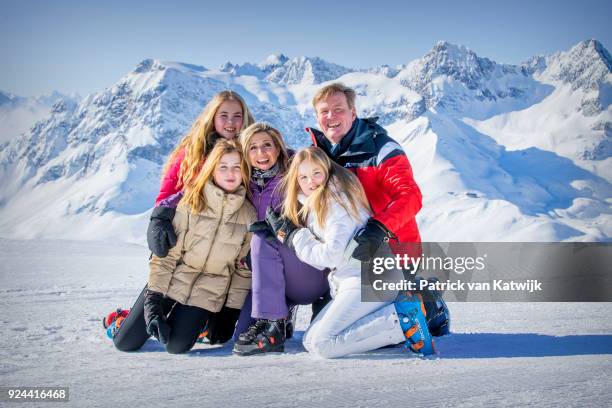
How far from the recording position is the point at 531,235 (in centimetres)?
8225

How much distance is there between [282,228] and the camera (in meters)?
2.94

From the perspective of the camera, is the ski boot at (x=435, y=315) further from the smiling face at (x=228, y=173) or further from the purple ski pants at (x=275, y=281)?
the smiling face at (x=228, y=173)

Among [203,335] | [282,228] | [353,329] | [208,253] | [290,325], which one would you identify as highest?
[282,228]

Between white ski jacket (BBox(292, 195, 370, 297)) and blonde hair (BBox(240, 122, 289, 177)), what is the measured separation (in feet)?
2.31

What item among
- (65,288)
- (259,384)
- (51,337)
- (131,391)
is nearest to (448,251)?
(259,384)

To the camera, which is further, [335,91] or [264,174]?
[335,91]

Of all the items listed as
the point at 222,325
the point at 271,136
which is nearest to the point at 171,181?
the point at 271,136

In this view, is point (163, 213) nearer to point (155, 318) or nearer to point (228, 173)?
point (228, 173)

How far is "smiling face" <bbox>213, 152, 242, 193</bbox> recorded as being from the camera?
3.31m

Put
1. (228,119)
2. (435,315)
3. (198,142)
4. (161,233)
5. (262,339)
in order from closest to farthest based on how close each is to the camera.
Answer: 1. (262,339)
2. (161,233)
3. (435,315)
4. (198,142)
5. (228,119)

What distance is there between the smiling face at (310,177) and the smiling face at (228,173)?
0.53m

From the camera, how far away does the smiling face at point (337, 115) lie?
363 centimetres

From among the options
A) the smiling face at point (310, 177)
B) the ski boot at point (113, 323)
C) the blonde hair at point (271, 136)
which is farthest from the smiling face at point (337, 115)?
the ski boot at point (113, 323)

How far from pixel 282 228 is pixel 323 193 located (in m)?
0.34
